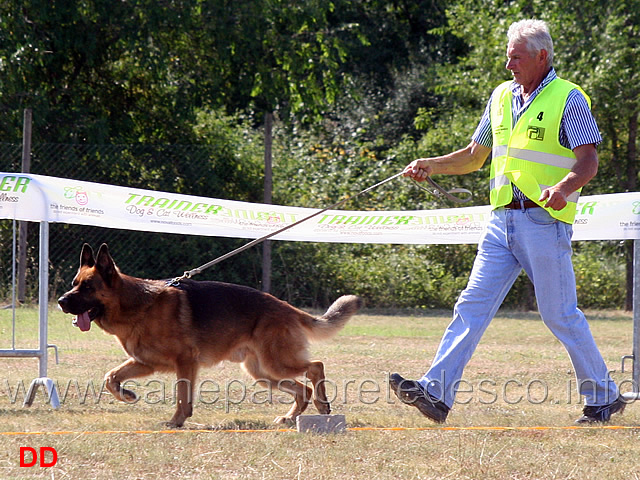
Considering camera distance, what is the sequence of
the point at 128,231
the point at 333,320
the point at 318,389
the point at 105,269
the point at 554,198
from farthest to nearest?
the point at 128,231 → the point at 333,320 → the point at 318,389 → the point at 105,269 → the point at 554,198

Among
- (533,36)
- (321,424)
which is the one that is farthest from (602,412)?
(533,36)

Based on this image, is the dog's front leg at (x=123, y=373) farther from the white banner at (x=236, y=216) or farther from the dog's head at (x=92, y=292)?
the white banner at (x=236, y=216)

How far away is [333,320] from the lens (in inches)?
216

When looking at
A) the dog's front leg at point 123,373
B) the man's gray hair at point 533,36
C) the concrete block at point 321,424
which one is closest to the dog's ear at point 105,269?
the dog's front leg at point 123,373

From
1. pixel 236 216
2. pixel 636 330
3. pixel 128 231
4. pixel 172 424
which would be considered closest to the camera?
pixel 172 424

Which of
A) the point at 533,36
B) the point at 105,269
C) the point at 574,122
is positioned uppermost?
the point at 533,36

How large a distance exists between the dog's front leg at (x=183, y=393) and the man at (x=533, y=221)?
1.17 meters

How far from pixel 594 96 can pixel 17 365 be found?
9848 mm

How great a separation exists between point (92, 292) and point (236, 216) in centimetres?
165

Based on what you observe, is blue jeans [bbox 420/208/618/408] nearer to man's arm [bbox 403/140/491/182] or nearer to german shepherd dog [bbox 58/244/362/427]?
man's arm [bbox 403/140/491/182]

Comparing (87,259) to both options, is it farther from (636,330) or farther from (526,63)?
Answer: (636,330)

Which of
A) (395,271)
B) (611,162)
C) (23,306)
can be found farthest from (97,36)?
(611,162)

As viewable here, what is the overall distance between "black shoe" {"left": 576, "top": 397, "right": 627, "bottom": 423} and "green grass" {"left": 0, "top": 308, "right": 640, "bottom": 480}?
112 millimetres

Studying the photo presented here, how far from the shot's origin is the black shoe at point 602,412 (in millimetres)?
4696
